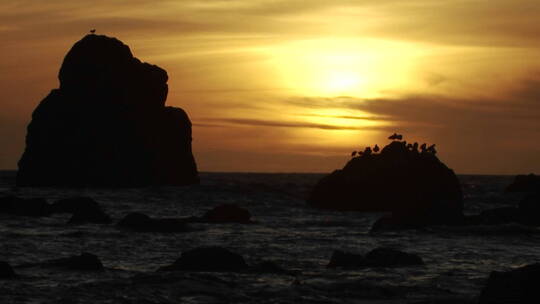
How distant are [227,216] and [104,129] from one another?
97.2 m

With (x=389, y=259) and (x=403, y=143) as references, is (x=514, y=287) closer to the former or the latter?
(x=389, y=259)

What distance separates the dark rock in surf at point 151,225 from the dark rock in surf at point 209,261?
21854mm

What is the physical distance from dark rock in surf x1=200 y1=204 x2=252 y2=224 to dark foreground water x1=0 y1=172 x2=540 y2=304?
2011mm

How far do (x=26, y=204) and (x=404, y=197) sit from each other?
3488 centimetres

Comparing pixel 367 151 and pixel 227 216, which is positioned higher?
pixel 367 151

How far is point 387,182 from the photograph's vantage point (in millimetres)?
95250

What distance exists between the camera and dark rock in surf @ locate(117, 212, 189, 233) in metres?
58.2

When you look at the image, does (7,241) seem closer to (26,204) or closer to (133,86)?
(26,204)

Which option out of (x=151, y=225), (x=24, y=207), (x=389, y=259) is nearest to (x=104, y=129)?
(x=24, y=207)

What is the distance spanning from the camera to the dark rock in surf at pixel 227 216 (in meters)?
69.6

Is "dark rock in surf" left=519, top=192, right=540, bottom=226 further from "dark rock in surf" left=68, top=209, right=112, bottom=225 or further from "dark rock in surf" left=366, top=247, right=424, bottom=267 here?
"dark rock in surf" left=366, top=247, right=424, bottom=267

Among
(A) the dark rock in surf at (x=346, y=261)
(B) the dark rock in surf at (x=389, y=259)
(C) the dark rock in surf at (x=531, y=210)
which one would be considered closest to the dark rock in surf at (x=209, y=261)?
(A) the dark rock in surf at (x=346, y=261)

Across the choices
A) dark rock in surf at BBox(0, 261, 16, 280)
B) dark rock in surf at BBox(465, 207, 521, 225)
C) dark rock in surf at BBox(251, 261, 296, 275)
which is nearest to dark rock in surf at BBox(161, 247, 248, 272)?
dark rock in surf at BBox(251, 261, 296, 275)

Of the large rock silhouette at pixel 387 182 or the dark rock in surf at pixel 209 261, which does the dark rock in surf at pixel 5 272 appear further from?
the large rock silhouette at pixel 387 182
